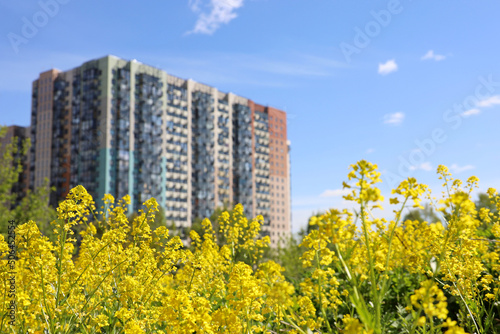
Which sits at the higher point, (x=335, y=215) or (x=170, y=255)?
(x=335, y=215)

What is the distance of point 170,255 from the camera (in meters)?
5.36

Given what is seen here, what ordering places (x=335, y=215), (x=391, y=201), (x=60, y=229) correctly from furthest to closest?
(x=60, y=229) → (x=391, y=201) → (x=335, y=215)

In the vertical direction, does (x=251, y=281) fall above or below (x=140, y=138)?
below

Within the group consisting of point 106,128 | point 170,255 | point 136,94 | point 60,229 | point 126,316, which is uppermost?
point 136,94

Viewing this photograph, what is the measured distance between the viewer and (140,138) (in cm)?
6838

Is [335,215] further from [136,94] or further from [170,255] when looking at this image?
[136,94]

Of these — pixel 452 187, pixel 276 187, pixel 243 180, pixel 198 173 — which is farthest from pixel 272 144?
pixel 452 187

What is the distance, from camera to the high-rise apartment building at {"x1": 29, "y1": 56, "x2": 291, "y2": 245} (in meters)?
65.9

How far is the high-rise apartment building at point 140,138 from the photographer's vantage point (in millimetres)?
65875

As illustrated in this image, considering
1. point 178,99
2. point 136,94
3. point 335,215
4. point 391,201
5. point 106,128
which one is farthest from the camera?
point 178,99

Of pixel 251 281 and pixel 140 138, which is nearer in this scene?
pixel 251 281

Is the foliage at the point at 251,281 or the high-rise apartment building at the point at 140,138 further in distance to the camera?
the high-rise apartment building at the point at 140,138

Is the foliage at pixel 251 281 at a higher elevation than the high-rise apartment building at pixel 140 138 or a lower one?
lower

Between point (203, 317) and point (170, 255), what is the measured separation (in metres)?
2.11
